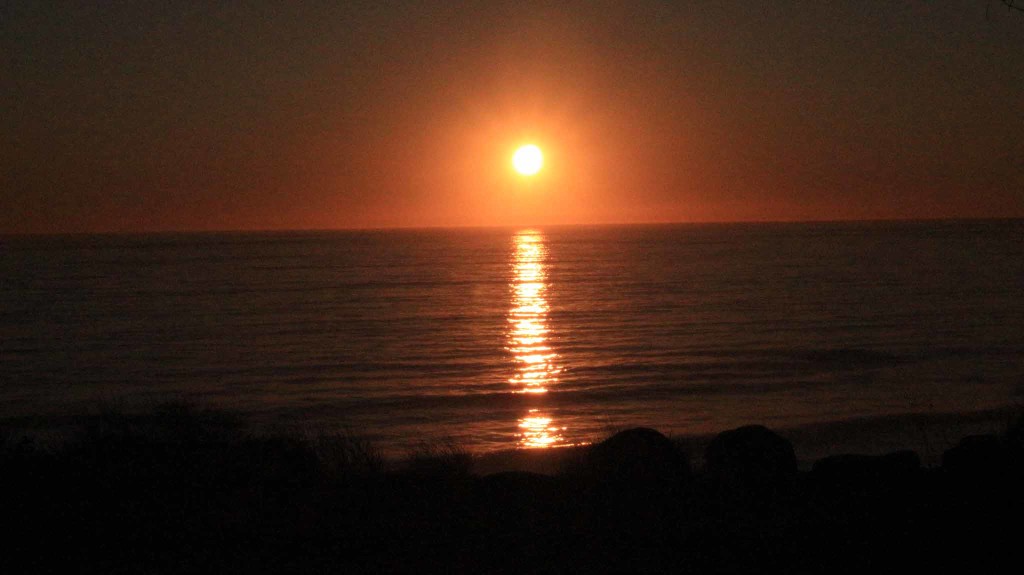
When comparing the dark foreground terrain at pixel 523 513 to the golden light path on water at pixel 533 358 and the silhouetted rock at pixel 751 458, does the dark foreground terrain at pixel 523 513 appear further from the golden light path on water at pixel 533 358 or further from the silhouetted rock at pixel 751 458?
the golden light path on water at pixel 533 358

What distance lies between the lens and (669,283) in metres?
56.7

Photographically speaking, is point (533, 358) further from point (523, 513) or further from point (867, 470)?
point (523, 513)

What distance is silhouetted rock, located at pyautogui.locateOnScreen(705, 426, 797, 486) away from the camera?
26.0ft

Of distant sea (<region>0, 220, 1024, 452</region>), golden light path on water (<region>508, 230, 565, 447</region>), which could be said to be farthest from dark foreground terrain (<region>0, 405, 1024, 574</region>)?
golden light path on water (<region>508, 230, 565, 447</region>)

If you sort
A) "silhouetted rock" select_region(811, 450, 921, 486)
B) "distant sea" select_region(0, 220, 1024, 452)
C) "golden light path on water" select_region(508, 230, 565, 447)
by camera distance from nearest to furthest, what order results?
"silhouetted rock" select_region(811, 450, 921, 486) → "golden light path on water" select_region(508, 230, 565, 447) → "distant sea" select_region(0, 220, 1024, 452)

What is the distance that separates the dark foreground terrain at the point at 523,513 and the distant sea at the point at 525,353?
519 cm

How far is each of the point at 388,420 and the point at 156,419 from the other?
5322 millimetres

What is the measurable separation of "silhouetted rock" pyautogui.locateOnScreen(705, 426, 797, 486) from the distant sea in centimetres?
432

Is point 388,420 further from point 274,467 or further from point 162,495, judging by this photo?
point 162,495

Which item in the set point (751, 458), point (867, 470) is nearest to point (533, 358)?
point (751, 458)

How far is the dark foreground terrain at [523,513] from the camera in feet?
18.2

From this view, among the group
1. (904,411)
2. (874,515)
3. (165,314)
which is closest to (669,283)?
(165,314)

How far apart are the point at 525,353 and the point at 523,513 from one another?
20298 mm

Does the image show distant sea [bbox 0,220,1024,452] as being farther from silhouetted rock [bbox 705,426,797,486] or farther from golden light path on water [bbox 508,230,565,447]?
silhouetted rock [bbox 705,426,797,486]
